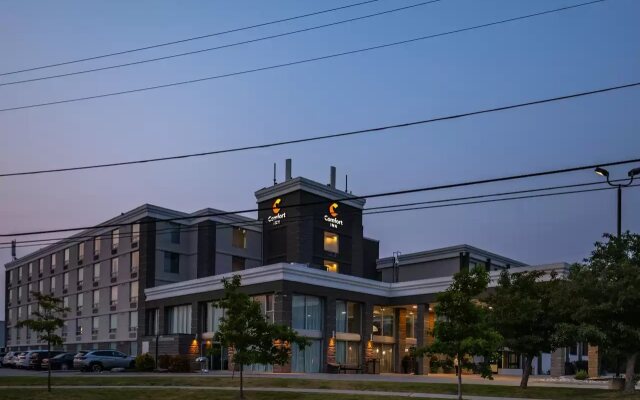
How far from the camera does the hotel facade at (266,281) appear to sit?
55.2 m

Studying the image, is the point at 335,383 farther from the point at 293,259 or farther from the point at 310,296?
the point at 293,259

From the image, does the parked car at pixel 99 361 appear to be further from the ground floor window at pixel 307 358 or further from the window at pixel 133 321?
the window at pixel 133 321

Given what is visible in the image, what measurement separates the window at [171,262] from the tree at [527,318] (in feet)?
160

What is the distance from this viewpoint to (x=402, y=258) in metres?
87.2

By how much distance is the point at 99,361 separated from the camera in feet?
182

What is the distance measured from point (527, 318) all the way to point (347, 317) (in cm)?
2726

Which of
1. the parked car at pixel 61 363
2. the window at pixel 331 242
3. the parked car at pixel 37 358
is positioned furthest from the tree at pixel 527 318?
the window at pixel 331 242

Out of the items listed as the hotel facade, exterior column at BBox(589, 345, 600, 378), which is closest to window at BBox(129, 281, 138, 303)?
the hotel facade

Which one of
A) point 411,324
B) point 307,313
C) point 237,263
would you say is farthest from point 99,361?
point 237,263

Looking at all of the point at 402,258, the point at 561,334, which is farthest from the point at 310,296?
the point at 402,258

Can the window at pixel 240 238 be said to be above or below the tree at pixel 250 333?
above

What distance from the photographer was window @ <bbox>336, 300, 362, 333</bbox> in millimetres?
57844

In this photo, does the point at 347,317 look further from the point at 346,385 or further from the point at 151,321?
the point at 346,385

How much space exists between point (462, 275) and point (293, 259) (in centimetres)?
4509
